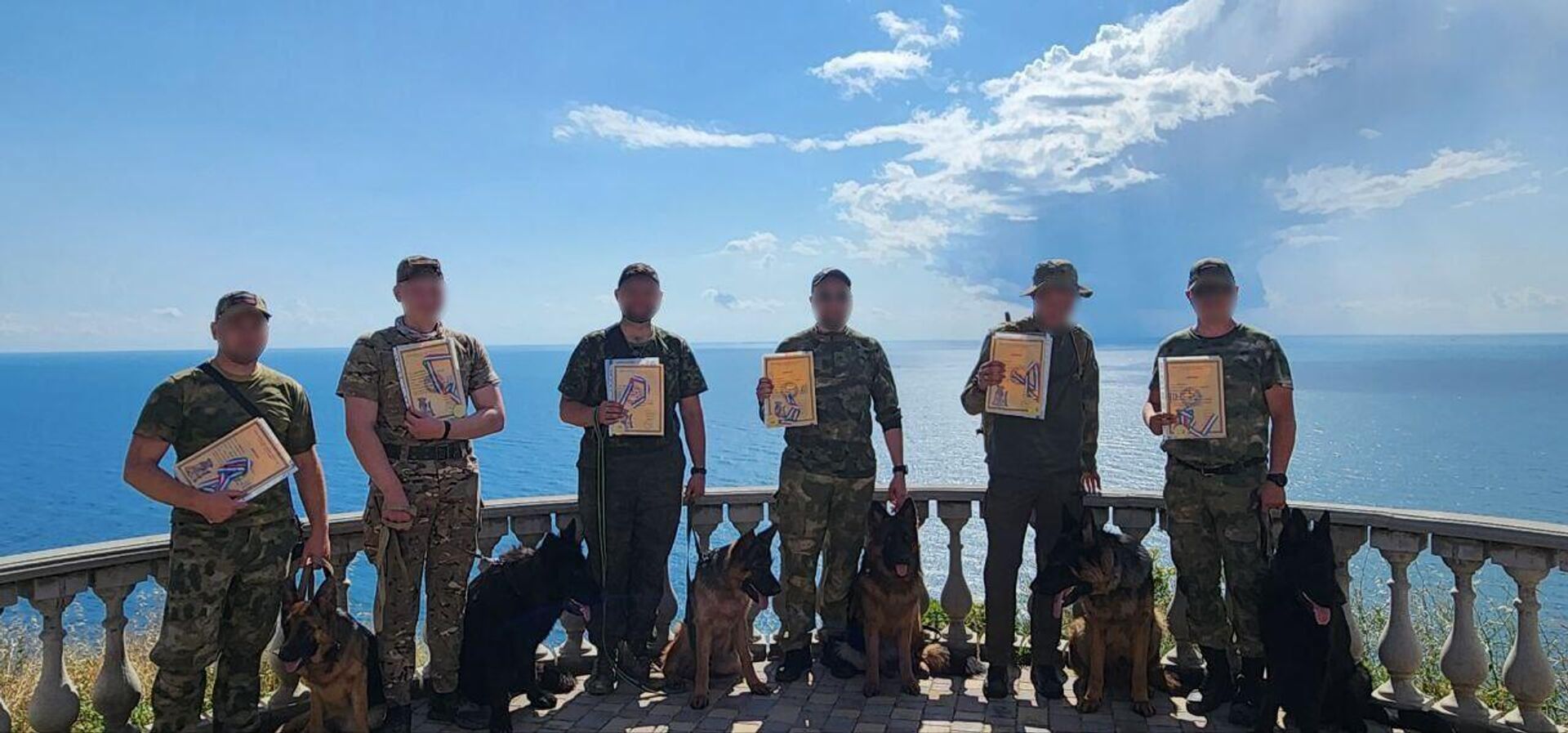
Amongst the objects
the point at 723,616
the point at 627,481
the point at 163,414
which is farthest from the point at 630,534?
the point at 163,414

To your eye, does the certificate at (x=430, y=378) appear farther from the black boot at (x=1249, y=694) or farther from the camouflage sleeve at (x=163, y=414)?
the black boot at (x=1249, y=694)

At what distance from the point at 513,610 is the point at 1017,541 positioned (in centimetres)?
302

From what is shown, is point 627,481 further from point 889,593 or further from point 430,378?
point 889,593

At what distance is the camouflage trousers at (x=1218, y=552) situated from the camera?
4.73m

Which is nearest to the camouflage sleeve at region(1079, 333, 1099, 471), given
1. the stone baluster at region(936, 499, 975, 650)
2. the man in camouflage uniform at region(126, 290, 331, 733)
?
the stone baluster at region(936, 499, 975, 650)

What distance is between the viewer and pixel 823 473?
541cm

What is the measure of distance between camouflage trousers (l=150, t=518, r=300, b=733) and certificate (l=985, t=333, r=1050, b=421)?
3.90 m

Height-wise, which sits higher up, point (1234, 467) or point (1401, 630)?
point (1234, 467)

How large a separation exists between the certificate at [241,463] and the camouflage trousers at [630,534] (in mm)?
1801

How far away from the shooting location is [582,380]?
5.36m

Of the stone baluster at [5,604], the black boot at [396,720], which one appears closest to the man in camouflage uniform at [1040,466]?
the black boot at [396,720]

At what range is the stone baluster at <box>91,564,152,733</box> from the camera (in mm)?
4230

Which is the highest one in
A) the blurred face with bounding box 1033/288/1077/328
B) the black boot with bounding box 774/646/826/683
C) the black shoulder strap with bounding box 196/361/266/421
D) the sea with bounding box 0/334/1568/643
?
the blurred face with bounding box 1033/288/1077/328

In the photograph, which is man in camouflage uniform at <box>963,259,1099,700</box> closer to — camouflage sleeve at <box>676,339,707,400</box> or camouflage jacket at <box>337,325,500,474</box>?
camouflage sleeve at <box>676,339,707,400</box>
